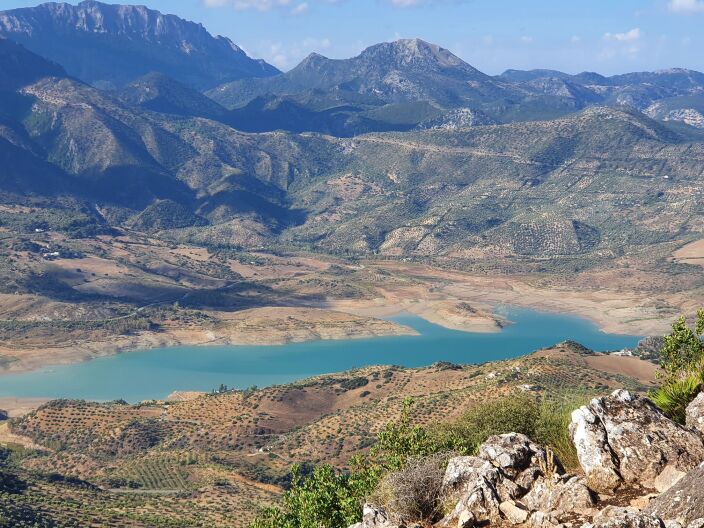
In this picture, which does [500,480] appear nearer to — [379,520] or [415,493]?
[415,493]

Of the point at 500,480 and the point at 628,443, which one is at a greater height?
the point at 628,443

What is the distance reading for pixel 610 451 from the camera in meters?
17.7

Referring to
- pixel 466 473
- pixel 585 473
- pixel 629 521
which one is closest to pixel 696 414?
pixel 585 473

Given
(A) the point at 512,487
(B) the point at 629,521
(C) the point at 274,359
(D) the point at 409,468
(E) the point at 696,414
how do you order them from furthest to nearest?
1. (C) the point at 274,359
2. (D) the point at 409,468
3. (E) the point at 696,414
4. (A) the point at 512,487
5. (B) the point at 629,521

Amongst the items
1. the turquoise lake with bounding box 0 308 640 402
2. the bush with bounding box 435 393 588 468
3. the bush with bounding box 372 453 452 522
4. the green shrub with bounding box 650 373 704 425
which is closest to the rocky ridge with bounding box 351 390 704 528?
the bush with bounding box 372 453 452 522

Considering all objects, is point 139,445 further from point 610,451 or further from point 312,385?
point 610,451

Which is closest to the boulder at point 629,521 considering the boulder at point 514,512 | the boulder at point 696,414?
the boulder at point 514,512

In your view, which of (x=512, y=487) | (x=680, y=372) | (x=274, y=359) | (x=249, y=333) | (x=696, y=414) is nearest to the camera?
(x=512, y=487)

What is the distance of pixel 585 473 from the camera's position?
17.7m

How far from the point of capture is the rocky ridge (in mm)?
16609

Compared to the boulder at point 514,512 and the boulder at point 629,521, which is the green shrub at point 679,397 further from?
the boulder at point 629,521

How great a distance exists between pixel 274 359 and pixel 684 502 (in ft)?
392

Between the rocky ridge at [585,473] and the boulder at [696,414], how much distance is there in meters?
0.02

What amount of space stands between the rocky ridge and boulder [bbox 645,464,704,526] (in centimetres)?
19
